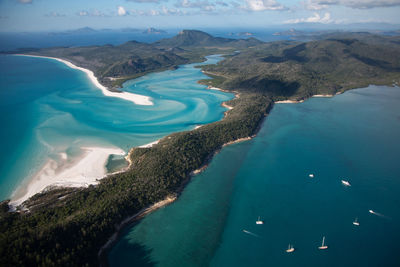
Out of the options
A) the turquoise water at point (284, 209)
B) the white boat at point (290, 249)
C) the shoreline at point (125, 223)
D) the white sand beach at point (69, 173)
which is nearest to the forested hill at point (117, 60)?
the white sand beach at point (69, 173)

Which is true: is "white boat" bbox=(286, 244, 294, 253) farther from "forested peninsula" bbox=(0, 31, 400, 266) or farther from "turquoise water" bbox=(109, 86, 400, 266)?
"forested peninsula" bbox=(0, 31, 400, 266)

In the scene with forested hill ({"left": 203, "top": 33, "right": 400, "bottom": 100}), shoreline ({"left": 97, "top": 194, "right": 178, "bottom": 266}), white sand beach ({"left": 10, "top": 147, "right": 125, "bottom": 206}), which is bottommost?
shoreline ({"left": 97, "top": 194, "right": 178, "bottom": 266})

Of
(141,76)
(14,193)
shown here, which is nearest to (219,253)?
(14,193)

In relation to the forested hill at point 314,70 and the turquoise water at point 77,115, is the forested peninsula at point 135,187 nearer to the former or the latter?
the forested hill at point 314,70

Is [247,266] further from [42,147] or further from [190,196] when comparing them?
[42,147]

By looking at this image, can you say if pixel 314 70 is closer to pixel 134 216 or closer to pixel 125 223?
pixel 134 216

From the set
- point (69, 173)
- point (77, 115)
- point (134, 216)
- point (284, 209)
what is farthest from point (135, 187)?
point (77, 115)

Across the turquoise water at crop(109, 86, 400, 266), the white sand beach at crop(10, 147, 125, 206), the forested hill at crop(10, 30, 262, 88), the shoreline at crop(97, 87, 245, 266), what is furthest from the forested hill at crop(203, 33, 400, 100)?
the white sand beach at crop(10, 147, 125, 206)
